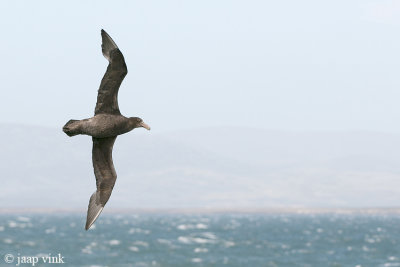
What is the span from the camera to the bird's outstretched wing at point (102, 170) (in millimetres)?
20812

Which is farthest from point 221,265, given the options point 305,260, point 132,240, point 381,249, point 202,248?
point 132,240

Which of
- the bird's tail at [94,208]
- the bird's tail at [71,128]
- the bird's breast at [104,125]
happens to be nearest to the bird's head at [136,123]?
the bird's breast at [104,125]

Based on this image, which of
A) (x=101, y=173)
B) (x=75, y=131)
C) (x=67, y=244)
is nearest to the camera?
(x=75, y=131)

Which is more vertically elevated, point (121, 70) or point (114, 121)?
point (121, 70)

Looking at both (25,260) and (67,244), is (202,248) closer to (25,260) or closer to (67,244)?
(67,244)

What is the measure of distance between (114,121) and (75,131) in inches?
36.7

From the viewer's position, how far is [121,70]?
19.7m

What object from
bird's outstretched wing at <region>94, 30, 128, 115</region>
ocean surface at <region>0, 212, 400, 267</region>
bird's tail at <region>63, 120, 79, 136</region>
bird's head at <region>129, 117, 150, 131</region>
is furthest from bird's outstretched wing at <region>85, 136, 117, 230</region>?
ocean surface at <region>0, 212, 400, 267</region>

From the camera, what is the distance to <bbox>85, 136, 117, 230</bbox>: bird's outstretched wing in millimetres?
20812

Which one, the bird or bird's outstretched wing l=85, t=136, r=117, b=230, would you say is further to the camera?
bird's outstretched wing l=85, t=136, r=117, b=230

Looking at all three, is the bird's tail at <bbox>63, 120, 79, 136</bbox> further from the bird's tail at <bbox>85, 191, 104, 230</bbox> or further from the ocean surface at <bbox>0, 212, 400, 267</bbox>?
the ocean surface at <bbox>0, 212, 400, 267</bbox>

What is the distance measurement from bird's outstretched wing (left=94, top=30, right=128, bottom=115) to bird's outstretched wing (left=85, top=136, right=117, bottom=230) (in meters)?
1.29

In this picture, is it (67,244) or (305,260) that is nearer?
(305,260)

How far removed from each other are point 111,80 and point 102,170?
2.76m
